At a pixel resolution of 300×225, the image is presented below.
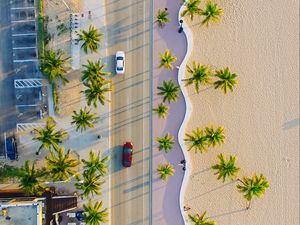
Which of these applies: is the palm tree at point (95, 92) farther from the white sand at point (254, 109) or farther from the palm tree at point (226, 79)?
the palm tree at point (226, 79)

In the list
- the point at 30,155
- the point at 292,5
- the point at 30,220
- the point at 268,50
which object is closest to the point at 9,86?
the point at 30,155

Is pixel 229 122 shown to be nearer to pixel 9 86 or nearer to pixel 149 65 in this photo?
pixel 149 65

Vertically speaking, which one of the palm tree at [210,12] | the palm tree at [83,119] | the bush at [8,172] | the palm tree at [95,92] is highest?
the palm tree at [210,12]

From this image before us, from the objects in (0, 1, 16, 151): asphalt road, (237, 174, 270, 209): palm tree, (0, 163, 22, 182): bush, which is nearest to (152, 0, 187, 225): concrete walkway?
(237, 174, 270, 209): palm tree

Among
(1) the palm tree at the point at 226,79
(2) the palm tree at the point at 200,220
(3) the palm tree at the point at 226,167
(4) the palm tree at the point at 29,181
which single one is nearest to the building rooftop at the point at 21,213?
(4) the palm tree at the point at 29,181

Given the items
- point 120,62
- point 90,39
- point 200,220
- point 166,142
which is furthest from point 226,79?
point 200,220

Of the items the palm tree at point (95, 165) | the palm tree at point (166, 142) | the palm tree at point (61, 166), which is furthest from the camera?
the palm tree at point (166, 142)
